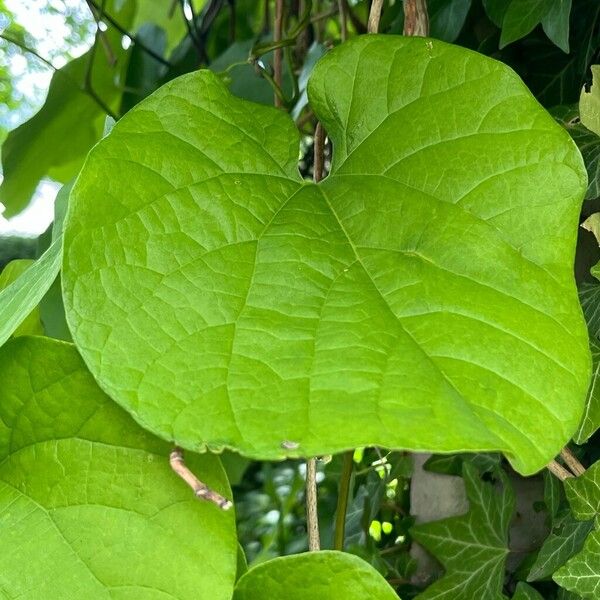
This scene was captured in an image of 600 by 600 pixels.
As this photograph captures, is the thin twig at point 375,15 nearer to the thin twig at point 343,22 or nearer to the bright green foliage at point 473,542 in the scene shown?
the thin twig at point 343,22

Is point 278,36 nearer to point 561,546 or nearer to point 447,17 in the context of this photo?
point 447,17

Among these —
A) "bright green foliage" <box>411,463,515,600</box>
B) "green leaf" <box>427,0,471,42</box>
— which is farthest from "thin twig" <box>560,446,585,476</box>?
"green leaf" <box>427,0,471,42</box>

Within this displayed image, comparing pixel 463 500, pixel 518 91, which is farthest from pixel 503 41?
pixel 463 500

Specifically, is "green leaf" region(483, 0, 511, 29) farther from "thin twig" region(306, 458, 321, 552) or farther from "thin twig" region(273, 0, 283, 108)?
"thin twig" region(306, 458, 321, 552)

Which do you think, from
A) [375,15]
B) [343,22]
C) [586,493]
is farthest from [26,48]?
[586,493]

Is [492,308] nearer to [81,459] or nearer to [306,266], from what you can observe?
[306,266]

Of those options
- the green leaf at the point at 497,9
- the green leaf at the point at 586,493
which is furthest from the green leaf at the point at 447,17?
the green leaf at the point at 586,493
